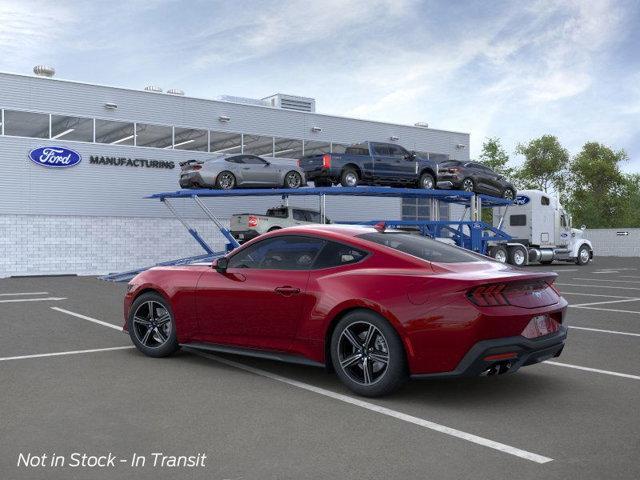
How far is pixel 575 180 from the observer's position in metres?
72.2

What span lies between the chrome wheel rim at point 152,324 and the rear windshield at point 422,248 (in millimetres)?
2452

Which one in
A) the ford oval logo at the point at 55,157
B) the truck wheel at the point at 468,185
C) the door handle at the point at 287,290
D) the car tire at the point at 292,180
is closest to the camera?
the door handle at the point at 287,290

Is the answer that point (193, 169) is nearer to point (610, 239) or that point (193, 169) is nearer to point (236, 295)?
point (236, 295)

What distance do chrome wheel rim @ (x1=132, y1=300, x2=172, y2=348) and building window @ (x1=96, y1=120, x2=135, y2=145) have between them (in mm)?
20979

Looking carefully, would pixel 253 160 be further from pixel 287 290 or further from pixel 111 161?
pixel 287 290

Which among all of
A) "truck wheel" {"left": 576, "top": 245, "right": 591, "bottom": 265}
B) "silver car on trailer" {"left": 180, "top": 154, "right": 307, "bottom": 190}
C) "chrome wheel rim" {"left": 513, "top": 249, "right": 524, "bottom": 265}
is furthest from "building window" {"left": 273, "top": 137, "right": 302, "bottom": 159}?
"truck wheel" {"left": 576, "top": 245, "right": 591, "bottom": 265}

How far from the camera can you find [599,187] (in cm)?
7131

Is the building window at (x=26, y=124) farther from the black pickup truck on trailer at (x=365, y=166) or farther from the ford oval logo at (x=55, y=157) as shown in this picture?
the black pickup truck on trailer at (x=365, y=166)

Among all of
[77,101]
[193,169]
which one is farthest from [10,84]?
[193,169]

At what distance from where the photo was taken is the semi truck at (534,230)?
1185 inches

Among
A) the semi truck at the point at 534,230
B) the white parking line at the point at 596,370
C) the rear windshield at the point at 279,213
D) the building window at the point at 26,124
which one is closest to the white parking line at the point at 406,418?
the white parking line at the point at 596,370

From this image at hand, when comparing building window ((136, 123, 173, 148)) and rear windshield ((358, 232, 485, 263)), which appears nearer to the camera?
rear windshield ((358, 232, 485, 263))

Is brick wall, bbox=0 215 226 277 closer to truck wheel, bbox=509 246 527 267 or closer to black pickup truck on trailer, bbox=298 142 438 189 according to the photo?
black pickup truck on trailer, bbox=298 142 438 189

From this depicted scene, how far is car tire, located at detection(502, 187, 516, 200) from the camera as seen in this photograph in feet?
89.0
